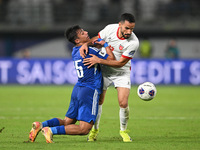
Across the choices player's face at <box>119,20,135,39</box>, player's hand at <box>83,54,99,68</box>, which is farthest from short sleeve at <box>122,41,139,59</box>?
player's hand at <box>83,54,99,68</box>

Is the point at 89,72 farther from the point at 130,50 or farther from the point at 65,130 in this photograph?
the point at 65,130

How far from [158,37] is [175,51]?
592cm

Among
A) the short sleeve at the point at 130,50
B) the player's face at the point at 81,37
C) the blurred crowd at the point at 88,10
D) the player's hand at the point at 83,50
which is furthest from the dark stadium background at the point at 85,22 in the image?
the player's hand at the point at 83,50

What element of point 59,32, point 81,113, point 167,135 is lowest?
point 167,135

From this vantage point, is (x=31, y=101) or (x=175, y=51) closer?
(x=31, y=101)

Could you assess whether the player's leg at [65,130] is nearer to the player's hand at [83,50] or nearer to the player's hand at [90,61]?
the player's hand at [90,61]

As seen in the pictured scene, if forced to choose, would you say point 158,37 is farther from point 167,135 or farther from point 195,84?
point 167,135

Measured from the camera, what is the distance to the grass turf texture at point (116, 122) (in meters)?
7.10

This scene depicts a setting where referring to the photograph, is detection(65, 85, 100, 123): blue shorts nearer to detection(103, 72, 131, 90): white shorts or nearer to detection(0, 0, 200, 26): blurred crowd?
detection(103, 72, 131, 90): white shorts

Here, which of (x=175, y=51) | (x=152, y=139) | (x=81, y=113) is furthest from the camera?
(x=175, y=51)

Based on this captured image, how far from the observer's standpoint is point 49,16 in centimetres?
2983

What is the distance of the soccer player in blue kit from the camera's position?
23.1 feet

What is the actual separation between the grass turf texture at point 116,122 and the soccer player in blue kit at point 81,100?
243mm

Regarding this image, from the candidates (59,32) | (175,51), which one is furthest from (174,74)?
(59,32)
